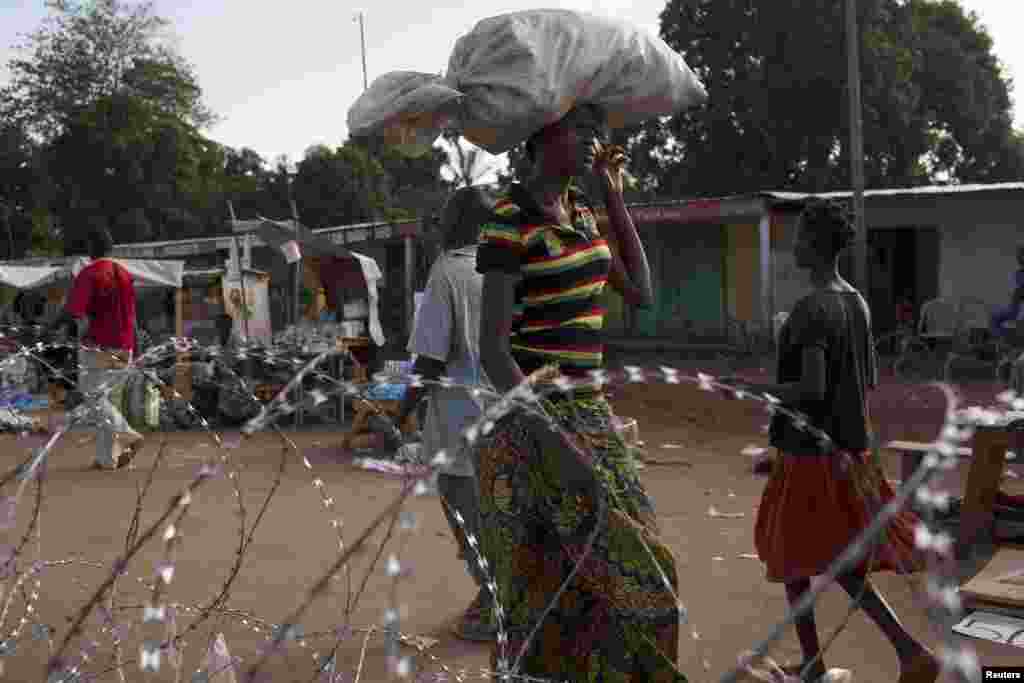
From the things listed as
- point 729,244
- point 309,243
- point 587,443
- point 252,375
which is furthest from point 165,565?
point 729,244

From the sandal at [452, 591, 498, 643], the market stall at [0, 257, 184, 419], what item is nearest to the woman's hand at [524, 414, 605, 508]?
the sandal at [452, 591, 498, 643]

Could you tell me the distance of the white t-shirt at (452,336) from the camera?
3654 mm

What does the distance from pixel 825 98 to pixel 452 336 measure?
20916mm

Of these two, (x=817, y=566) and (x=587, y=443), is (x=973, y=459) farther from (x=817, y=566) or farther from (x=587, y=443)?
(x=587, y=443)

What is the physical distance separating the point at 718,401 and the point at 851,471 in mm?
9146

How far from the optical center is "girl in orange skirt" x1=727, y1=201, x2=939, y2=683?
2.96 meters

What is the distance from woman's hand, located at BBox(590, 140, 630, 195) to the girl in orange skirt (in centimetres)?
76

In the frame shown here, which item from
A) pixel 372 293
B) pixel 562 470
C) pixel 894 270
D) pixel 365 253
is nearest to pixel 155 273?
pixel 372 293

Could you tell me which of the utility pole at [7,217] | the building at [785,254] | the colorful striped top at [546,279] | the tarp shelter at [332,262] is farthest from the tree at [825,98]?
the colorful striped top at [546,279]

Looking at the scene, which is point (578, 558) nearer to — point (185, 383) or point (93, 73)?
point (185, 383)

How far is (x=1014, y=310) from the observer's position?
10.6 m

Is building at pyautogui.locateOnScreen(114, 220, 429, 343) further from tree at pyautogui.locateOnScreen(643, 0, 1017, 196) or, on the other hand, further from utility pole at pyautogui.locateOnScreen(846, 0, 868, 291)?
tree at pyautogui.locateOnScreen(643, 0, 1017, 196)

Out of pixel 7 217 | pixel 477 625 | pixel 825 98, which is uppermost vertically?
pixel 825 98

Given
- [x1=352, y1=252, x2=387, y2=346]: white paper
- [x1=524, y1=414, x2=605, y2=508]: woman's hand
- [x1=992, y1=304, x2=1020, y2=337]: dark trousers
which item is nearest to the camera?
[x1=524, y1=414, x2=605, y2=508]: woman's hand
